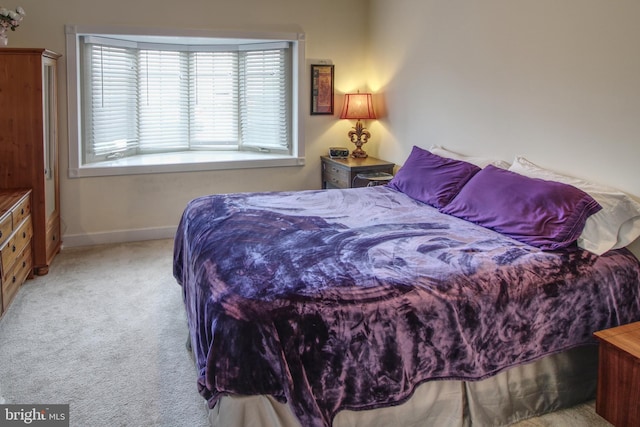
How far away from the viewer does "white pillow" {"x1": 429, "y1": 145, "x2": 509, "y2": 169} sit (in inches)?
139

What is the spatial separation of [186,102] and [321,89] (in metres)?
1.42

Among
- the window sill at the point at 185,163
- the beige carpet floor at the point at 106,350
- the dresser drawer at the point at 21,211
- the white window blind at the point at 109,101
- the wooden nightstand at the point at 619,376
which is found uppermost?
the white window blind at the point at 109,101

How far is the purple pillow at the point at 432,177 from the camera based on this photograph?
355cm

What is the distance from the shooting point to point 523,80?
135 inches

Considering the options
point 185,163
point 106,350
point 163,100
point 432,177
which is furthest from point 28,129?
point 432,177

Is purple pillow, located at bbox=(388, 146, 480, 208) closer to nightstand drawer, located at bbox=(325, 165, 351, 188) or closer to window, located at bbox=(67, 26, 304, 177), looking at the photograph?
nightstand drawer, located at bbox=(325, 165, 351, 188)

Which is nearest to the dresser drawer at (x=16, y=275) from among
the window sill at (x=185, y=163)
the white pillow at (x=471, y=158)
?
the window sill at (x=185, y=163)

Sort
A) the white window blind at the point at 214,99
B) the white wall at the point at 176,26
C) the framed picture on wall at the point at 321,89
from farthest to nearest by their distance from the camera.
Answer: the white window blind at the point at 214,99
the framed picture on wall at the point at 321,89
the white wall at the point at 176,26

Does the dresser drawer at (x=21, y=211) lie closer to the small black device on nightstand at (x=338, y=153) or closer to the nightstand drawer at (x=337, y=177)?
the nightstand drawer at (x=337, y=177)

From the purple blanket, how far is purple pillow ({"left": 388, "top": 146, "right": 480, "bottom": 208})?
688 millimetres

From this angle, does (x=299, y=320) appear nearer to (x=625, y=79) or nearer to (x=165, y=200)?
(x=625, y=79)

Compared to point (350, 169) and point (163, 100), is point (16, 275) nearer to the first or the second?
point (163, 100)

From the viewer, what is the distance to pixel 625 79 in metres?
2.75

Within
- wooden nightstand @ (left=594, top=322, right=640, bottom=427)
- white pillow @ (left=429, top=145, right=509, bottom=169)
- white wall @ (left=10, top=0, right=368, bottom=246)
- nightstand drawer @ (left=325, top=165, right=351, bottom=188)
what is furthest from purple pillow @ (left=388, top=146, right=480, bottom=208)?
white wall @ (left=10, top=0, right=368, bottom=246)
